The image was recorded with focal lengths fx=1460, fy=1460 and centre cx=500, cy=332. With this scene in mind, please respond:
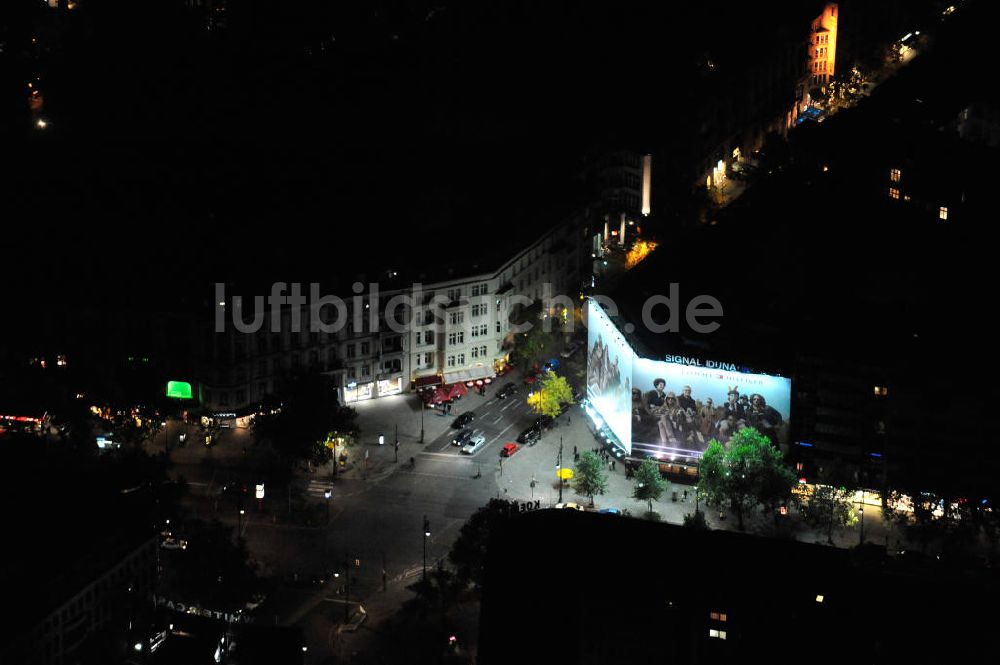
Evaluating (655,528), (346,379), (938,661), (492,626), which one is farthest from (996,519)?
(346,379)

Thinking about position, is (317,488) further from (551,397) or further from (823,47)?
(823,47)

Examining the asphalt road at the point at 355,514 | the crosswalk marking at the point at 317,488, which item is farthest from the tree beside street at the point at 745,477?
the crosswalk marking at the point at 317,488

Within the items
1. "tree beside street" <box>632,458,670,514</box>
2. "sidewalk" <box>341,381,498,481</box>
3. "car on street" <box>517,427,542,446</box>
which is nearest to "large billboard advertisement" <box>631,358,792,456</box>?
"tree beside street" <box>632,458,670,514</box>

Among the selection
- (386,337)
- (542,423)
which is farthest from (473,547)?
(386,337)

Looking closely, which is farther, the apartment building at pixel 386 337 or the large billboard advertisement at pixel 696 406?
the apartment building at pixel 386 337

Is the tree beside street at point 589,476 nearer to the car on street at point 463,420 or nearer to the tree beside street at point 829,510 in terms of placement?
the car on street at point 463,420

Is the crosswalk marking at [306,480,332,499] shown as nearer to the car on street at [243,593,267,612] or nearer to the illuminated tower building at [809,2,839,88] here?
the car on street at [243,593,267,612]
